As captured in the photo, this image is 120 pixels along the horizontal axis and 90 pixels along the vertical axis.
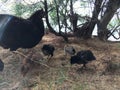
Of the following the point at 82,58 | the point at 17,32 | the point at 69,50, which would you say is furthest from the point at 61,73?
the point at 17,32

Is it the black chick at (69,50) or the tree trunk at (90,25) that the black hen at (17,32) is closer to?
the black chick at (69,50)

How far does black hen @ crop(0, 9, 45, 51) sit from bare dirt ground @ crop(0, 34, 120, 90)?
0.40 m

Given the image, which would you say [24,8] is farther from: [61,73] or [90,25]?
[61,73]

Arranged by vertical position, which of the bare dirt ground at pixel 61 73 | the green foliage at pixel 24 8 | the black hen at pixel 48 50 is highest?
the green foliage at pixel 24 8

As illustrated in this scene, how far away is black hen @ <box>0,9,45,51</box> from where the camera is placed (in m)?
5.65

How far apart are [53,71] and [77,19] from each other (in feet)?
5.45

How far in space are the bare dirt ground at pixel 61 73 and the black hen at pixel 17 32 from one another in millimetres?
403

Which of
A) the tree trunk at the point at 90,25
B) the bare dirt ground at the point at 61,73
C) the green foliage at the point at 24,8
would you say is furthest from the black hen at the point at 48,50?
the tree trunk at the point at 90,25

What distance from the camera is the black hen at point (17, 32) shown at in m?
5.65

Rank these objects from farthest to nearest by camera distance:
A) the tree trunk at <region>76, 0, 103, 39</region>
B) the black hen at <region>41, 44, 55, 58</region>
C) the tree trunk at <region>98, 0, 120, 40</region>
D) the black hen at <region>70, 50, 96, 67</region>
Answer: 1. the tree trunk at <region>98, 0, 120, 40</region>
2. the tree trunk at <region>76, 0, 103, 39</region>
3. the black hen at <region>41, 44, 55, 58</region>
4. the black hen at <region>70, 50, 96, 67</region>

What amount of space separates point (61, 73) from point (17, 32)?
1.03m

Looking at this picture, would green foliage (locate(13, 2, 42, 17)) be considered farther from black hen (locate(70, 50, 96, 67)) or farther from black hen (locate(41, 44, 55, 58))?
black hen (locate(70, 50, 96, 67))

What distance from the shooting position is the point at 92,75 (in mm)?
5672

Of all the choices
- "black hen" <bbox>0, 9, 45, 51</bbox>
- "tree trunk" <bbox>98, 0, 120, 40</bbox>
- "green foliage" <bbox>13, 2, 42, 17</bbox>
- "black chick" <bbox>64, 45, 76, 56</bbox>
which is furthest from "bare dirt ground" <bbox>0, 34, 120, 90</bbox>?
"green foliage" <bbox>13, 2, 42, 17</bbox>
